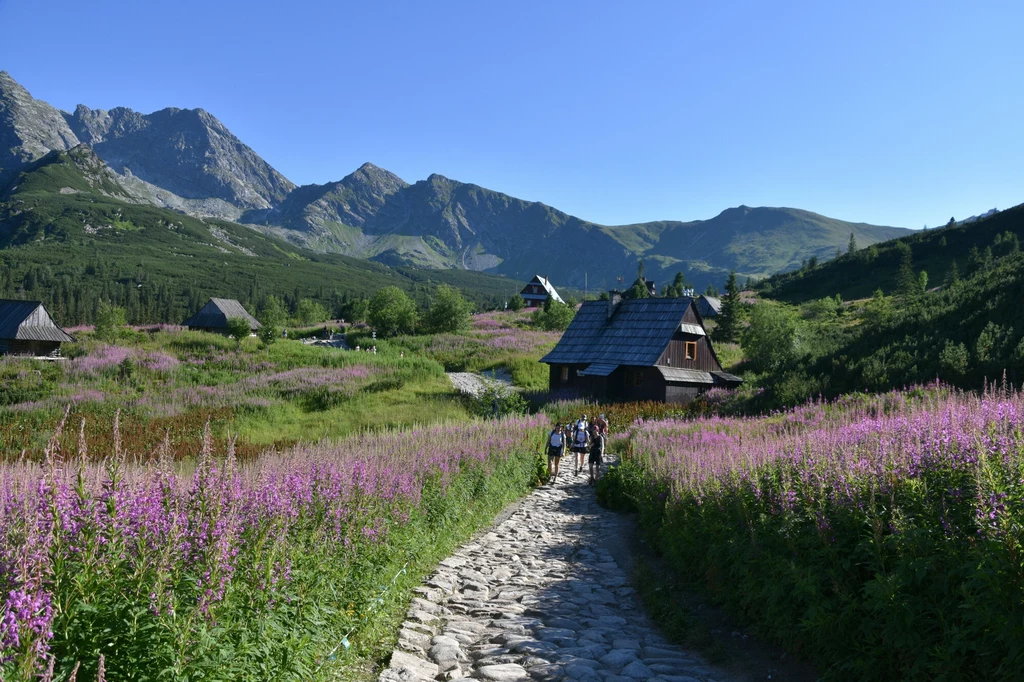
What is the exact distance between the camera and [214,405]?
28.2 m

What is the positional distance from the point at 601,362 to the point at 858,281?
74123mm

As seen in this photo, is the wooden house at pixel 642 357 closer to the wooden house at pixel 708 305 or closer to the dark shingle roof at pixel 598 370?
the dark shingle roof at pixel 598 370

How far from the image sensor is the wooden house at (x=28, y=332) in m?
48.1

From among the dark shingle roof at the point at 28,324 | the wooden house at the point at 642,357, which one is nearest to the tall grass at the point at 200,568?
the wooden house at the point at 642,357

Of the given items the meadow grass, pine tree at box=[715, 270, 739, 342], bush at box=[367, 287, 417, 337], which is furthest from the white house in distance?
the meadow grass

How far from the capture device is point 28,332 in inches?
1895

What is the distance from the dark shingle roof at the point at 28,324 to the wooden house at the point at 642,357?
3814cm

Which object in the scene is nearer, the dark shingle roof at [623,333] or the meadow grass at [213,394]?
the meadow grass at [213,394]

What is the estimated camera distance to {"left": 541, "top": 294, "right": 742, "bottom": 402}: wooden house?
3706 centimetres

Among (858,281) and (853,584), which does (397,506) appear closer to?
(853,584)

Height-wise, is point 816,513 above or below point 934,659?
above

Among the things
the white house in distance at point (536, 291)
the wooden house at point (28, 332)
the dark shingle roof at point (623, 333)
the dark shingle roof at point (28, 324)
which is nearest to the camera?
the dark shingle roof at point (623, 333)

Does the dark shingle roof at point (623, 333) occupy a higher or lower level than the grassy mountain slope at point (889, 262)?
lower

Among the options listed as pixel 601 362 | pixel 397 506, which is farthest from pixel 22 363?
pixel 397 506
